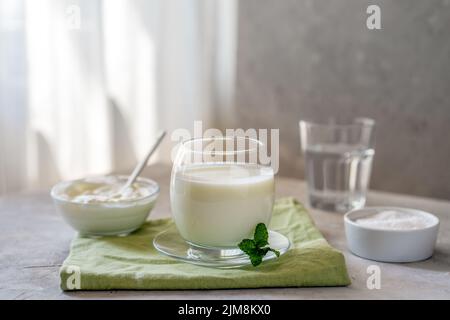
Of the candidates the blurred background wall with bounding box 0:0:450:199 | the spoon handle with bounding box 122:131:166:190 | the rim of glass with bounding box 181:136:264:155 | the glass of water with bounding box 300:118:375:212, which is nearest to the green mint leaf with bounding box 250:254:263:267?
the rim of glass with bounding box 181:136:264:155

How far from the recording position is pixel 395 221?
0.98m

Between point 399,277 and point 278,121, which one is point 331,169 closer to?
point 399,277

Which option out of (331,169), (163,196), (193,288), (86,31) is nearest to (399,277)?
(193,288)

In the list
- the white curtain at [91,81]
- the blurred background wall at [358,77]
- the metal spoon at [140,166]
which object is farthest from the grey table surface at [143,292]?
the blurred background wall at [358,77]

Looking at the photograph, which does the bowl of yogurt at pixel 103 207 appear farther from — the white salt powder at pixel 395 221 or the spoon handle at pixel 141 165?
the white salt powder at pixel 395 221

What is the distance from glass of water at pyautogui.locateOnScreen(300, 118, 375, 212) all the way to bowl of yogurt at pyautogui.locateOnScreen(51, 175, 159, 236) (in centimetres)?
36

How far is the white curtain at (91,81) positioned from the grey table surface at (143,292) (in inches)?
10.8

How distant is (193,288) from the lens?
0.83 m

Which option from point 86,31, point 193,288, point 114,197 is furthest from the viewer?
point 86,31

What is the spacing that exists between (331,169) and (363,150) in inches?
3.1

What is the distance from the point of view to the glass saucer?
0.88m

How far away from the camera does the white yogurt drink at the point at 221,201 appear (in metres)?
0.89

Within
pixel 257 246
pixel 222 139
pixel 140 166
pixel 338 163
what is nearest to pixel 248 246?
pixel 257 246

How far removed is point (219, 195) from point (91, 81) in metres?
0.87
